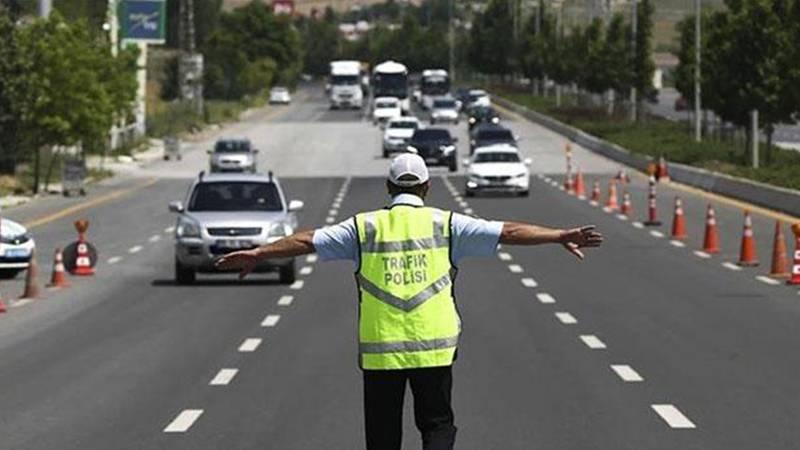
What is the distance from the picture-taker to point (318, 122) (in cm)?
12731

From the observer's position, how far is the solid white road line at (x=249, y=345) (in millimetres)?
20891

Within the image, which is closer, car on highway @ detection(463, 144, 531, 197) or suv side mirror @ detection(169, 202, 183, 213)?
suv side mirror @ detection(169, 202, 183, 213)

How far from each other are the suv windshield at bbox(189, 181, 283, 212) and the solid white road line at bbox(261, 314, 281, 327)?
5.96m

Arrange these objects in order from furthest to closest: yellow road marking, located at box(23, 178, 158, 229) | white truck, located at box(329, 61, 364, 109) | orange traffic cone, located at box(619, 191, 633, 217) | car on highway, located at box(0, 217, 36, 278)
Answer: white truck, located at box(329, 61, 364, 109) < orange traffic cone, located at box(619, 191, 633, 217) < yellow road marking, located at box(23, 178, 158, 229) < car on highway, located at box(0, 217, 36, 278)

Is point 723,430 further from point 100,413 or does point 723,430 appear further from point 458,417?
point 100,413

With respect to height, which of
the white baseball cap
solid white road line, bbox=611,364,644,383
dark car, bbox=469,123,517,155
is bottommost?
dark car, bbox=469,123,517,155

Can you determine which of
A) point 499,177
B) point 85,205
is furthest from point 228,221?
point 499,177

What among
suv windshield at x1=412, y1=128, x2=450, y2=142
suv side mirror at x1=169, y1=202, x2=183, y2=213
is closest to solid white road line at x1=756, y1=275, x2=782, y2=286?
suv side mirror at x1=169, y1=202, x2=183, y2=213

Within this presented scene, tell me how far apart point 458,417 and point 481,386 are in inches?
80.3

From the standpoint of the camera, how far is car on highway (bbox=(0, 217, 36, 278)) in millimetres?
30750

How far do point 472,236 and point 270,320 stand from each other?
15.7 m

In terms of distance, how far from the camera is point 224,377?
1839cm

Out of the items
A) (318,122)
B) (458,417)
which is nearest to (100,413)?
(458,417)

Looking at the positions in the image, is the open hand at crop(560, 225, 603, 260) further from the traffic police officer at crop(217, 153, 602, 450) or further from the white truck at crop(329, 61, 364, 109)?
the white truck at crop(329, 61, 364, 109)
